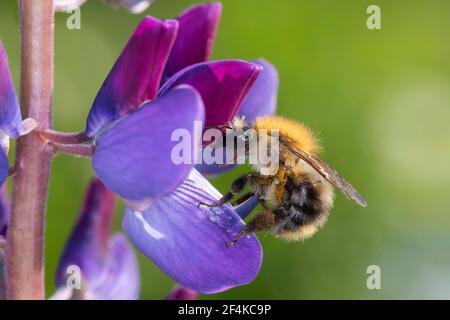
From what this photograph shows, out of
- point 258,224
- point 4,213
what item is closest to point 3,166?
point 4,213

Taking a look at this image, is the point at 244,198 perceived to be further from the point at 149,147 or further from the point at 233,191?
the point at 149,147

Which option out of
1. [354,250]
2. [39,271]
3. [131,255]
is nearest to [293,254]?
[354,250]

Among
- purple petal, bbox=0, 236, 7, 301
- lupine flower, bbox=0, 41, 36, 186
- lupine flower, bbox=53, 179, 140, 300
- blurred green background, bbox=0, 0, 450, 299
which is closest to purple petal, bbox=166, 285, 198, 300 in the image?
lupine flower, bbox=53, 179, 140, 300

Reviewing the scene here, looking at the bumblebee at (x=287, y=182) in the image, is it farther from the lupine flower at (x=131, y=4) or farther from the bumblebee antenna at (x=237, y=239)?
the lupine flower at (x=131, y=4)

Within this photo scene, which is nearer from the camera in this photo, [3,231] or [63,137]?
[63,137]

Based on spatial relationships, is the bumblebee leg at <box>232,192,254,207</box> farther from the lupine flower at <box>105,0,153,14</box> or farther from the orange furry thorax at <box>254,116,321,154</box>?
the lupine flower at <box>105,0,153,14</box>

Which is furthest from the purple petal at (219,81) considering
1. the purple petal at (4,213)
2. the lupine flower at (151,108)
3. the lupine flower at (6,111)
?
the purple petal at (4,213)
